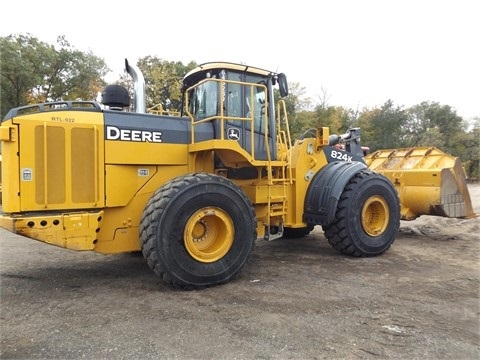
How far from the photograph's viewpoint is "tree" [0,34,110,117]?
67.0 ft

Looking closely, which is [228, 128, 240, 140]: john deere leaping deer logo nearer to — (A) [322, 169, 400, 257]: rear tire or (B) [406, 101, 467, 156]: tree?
(A) [322, 169, 400, 257]: rear tire

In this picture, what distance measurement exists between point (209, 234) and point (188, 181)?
752 mm

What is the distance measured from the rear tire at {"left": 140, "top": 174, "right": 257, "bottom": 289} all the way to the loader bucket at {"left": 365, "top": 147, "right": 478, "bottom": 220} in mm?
4355

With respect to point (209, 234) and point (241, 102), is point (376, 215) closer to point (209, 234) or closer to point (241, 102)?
point (241, 102)

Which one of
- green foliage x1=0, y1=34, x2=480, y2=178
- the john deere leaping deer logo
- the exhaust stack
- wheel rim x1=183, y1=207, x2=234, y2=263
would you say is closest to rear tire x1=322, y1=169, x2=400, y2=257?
the john deere leaping deer logo

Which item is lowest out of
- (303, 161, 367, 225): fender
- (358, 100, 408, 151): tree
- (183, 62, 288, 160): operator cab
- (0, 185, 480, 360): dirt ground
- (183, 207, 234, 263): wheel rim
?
(0, 185, 480, 360): dirt ground

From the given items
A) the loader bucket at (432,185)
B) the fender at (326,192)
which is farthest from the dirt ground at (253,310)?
the loader bucket at (432,185)

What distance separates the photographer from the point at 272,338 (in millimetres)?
3156

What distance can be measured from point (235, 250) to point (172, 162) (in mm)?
1385

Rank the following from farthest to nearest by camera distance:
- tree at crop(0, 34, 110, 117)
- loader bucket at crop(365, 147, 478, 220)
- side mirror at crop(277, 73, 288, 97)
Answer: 1. tree at crop(0, 34, 110, 117)
2. loader bucket at crop(365, 147, 478, 220)
3. side mirror at crop(277, 73, 288, 97)

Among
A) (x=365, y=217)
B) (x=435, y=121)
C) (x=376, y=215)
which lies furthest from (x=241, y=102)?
(x=435, y=121)

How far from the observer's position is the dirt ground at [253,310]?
3.00 meters

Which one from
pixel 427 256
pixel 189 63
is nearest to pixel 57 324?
pixel 427 256

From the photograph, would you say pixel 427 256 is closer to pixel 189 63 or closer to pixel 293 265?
pixel 293 265
